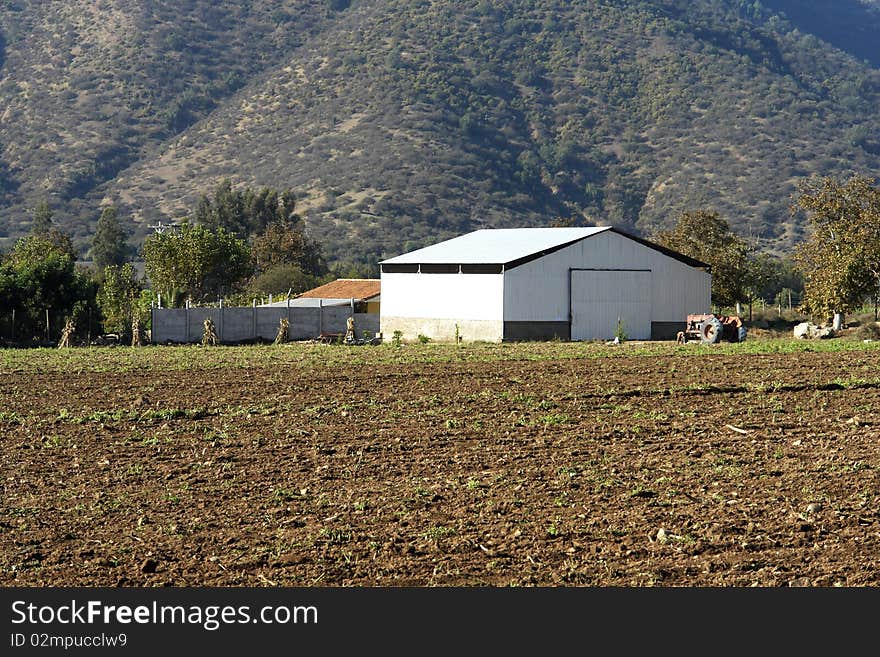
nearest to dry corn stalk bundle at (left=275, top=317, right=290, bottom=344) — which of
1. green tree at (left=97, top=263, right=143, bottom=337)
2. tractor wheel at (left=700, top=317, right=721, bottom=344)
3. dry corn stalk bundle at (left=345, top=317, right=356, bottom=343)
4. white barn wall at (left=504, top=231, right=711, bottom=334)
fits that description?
dry corn stalk bundle at (left=345, top=317, right=356, bottom=343)

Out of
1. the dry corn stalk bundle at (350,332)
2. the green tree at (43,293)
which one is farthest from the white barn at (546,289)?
the green tree at (43,293)

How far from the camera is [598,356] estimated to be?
34.7m

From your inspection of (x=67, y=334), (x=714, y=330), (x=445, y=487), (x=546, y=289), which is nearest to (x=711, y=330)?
(x=714, y=330)

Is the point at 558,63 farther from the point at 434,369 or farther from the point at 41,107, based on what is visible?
the point at 434,369

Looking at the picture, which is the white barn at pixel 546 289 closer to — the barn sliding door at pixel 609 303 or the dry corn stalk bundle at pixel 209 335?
the barn sliding door at pixel 609 303

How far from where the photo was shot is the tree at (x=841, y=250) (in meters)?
46.9

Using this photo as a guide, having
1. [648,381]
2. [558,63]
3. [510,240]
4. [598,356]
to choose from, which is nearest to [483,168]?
[558,63]

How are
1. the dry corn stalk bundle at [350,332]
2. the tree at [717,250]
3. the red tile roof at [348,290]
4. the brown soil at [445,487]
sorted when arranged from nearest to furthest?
the brown soil at [445,487] → the dry corn stalk bundle at [350,332] → the tree at [717,250] → the red tile roof at [348,290]

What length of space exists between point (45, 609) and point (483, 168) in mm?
129396

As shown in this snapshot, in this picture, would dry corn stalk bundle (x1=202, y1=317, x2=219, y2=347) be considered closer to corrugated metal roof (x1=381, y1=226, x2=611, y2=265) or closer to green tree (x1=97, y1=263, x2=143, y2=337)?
green tree (x1=97, y1=263, x2=143, y2=337)

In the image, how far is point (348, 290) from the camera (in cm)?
6088

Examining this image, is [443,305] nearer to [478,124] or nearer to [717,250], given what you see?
[717,250]

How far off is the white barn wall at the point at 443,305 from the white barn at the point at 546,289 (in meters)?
0.03

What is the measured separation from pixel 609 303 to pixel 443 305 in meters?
5.86
